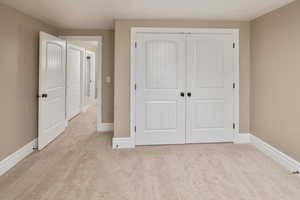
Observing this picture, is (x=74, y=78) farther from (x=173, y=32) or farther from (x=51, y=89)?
(x=173, y=32)

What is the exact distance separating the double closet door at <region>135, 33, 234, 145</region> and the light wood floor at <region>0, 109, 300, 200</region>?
30 cm

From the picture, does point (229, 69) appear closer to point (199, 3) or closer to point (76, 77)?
point (199, 3)

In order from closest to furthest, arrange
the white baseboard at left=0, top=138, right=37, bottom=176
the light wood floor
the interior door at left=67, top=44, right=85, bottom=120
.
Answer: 1. the light wood floor
2. the white baseboard at left=0, top=138, right=37, bottom=176
3. the interior door at left=67, top=44, right=85, bottom=120

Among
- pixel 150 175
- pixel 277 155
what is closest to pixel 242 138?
pixel 277 155

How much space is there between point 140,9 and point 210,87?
1785mm

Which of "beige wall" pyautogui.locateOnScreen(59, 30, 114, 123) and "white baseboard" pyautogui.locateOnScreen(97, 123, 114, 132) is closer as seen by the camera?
"beige wall" pyautogui.locateOnScreen(59, 30, 114, 123)

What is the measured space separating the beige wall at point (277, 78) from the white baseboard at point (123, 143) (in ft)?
7.13

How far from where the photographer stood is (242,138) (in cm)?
399

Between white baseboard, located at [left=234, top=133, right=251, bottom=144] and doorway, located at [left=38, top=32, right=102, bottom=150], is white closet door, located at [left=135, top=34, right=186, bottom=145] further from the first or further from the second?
doorway, located at [left=38, top=32, right=102, bottom=150]

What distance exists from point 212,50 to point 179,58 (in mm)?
605

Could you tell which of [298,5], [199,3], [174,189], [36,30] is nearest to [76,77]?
[36,30]

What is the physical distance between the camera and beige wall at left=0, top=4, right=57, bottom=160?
2.86 m

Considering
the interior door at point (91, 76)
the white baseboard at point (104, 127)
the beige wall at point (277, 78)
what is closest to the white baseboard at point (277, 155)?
the beige wall at point (277, 78)

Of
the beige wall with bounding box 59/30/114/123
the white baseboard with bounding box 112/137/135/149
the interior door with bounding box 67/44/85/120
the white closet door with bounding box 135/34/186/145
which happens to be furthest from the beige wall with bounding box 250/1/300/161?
Answer: the interior door with bounding box 67/44/85/120
